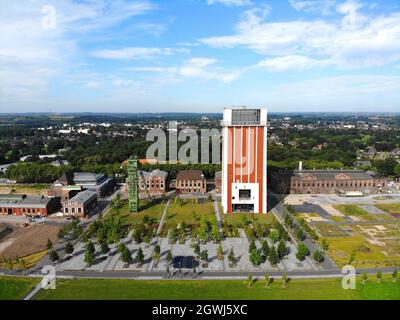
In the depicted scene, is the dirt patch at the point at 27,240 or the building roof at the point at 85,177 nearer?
the dirt patch at the point at 27,240

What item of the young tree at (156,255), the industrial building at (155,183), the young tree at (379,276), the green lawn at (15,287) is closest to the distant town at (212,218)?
the young tree at (379,276)

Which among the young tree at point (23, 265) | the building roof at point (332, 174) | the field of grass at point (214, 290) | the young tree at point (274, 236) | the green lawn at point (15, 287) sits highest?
the building roof at point (332, 174)

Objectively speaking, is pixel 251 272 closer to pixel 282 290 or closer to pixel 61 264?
pixel 282 290

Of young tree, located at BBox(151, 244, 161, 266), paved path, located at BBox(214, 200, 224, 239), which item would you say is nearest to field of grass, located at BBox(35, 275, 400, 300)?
young tree, located at BBox(151, 244, 161, 266)

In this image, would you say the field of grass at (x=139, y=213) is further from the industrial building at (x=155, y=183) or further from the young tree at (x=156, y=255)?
the young tree at (x=156, y=255)

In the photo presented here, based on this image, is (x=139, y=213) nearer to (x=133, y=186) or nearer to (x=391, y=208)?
(x=133, y=186)

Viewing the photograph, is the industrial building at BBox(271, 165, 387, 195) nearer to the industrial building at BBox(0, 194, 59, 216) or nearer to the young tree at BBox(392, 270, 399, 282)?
the young tree at BBox(392, 270, 399, 282)
